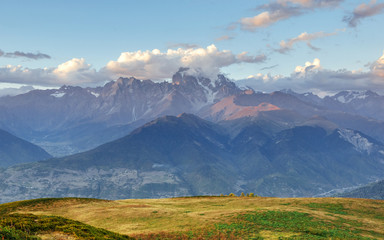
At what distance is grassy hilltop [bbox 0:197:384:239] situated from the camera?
152ft

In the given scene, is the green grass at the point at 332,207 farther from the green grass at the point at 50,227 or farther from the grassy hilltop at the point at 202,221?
the green grass at the point at 50,227

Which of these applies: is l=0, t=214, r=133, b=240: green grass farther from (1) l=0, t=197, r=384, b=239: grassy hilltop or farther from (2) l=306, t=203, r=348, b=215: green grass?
(2) l=306, t=203, r=348, b=215: green grass

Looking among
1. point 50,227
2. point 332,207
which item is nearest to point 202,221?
point 50,227

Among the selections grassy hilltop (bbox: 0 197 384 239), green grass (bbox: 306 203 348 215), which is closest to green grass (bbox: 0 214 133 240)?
grassy hilltop (bbox: 0 197 384 239)

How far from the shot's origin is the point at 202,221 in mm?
67062

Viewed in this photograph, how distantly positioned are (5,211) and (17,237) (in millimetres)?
56373

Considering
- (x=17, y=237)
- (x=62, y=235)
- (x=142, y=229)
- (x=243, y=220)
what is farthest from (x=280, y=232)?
(x=17, y=237)

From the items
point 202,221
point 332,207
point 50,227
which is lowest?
point 332,207

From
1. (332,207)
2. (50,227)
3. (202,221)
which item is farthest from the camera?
A: (332,207)

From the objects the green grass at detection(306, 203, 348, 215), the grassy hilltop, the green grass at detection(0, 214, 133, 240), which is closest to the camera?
the green grass at detection(0, 214, 133, 240)

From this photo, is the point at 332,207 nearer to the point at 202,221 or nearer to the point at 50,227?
the point at 202,221

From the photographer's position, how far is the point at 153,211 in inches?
3162

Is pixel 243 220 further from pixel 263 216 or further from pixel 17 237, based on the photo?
pixel 17 237

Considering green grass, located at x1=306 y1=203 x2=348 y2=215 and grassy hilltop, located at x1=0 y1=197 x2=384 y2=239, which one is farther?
green grass, located at x1=306 y1=203 x2=348 y2=215
